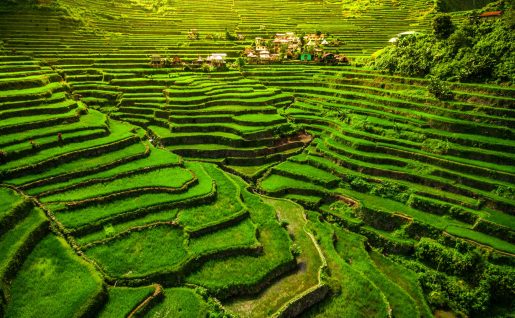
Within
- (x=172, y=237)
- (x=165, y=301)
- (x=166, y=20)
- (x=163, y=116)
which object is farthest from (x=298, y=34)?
(x=165, y=301)

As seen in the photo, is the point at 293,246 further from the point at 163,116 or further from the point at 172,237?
the point at 163,116

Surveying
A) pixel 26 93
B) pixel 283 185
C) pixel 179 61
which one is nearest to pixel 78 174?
pixel 283 185

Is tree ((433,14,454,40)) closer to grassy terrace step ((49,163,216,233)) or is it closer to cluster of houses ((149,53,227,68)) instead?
cluster of houses ((149,53,227,68))

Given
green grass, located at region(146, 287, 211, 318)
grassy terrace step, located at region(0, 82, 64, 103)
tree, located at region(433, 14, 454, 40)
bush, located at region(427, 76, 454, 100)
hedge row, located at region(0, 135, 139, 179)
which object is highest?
tree, located at region(433, 14, 454, 40)

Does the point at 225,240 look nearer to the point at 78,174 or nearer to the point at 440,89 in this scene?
the point at 78,174

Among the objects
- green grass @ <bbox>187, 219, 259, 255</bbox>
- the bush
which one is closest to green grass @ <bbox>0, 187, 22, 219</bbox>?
green grass @ <bbox>187, 219, 259, 255</bbox>

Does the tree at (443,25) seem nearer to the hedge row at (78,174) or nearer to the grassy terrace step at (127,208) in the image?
the grassy terrace step at (127,208)

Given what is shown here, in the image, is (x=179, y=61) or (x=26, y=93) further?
(x=179, y=61)
